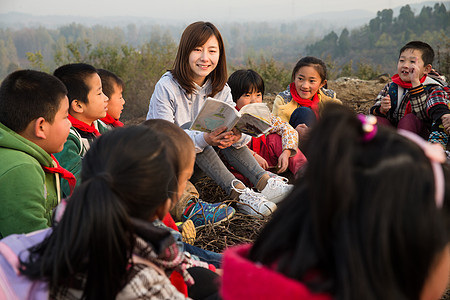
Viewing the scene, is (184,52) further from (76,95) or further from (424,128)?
(424,128)

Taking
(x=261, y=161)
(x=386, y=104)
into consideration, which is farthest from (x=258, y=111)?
(x=386, y=104)

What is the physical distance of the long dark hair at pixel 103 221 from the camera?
103cm

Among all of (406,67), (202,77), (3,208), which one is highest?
(406,67)

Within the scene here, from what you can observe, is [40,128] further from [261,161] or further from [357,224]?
[357,224]

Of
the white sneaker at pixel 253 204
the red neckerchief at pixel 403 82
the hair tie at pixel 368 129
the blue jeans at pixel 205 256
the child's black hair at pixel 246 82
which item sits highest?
the hair tie at pixel 368 129

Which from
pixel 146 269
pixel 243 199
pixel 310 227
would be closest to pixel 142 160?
pixel 146 269

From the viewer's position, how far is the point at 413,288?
2.49ft

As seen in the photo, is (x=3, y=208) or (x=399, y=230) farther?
(x=3, y=208)

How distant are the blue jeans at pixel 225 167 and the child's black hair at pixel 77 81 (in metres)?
0.91

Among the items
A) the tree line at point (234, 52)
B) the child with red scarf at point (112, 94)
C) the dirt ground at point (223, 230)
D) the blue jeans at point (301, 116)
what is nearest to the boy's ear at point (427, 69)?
the blue jeans at point (301, 116)

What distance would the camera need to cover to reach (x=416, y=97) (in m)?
3.76

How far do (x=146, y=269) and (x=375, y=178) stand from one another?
693 mm

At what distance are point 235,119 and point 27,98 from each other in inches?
50.0

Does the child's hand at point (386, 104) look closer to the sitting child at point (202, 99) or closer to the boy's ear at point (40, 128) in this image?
the sitting child at point (202, 99)
